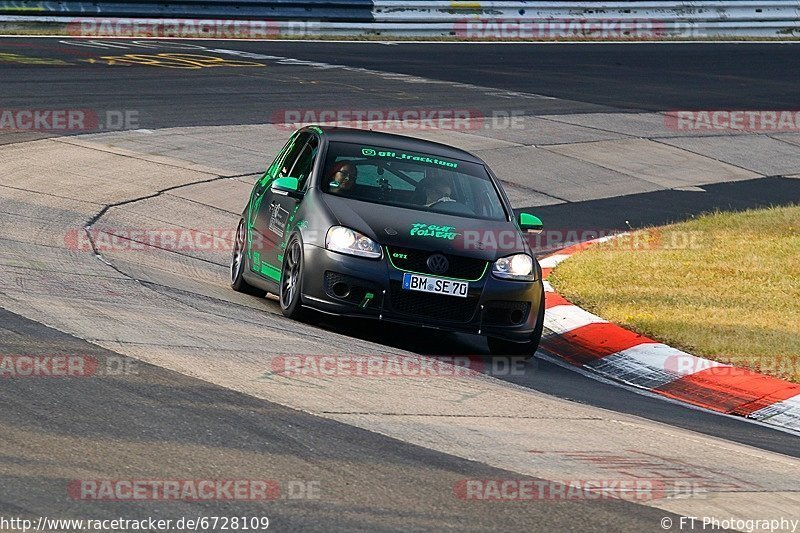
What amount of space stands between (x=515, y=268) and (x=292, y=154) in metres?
2.62

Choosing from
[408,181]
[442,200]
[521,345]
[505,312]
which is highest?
[408,181]

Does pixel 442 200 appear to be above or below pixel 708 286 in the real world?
above

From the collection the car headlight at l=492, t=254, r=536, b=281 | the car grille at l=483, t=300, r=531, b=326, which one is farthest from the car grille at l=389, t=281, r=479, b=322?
the car headlight at l=492, t=254, r=536, b=281

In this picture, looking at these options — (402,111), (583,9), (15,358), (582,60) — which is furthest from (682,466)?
(583,9)

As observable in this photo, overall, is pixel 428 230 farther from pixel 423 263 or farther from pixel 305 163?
pixel 305 163

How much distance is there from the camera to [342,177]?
1045cm

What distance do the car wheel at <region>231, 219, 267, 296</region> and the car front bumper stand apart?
5.48 ft

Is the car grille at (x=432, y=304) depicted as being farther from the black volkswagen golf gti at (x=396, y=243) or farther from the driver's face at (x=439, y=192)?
the driver's face at (x=439, y=192)

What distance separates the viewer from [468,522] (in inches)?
215

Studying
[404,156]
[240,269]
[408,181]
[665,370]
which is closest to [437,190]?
[408,181]

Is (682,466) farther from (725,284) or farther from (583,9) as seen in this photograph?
(583,9)

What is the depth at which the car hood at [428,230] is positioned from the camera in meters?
9.52

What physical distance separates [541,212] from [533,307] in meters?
6.91

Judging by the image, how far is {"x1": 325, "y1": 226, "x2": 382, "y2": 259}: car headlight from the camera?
31.0 feet
